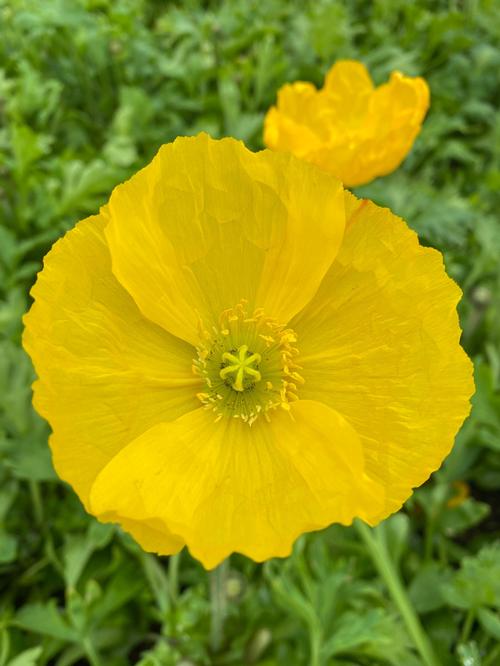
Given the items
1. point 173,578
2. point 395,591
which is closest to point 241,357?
point 173,578

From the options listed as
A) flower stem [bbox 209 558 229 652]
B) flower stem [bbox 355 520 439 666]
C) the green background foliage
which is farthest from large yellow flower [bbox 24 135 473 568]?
flower stem [bbox 355 520 439 666]

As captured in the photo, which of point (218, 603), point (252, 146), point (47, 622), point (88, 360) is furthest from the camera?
point (252, 146)

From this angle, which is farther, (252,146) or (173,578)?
(252,146)

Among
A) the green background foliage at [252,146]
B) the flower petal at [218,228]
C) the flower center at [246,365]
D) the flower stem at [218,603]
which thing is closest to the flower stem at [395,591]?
the green background foliage at [252,146]

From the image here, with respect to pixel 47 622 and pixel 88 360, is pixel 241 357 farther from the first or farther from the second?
pixel 47 622

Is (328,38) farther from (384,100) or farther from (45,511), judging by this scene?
(45,511)

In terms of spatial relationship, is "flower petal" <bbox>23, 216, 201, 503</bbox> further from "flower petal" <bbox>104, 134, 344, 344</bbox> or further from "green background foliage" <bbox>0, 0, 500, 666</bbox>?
"green background foliage" <bbox>0, 0, 500, 666</bbox>
